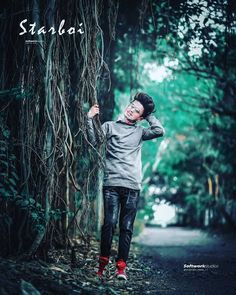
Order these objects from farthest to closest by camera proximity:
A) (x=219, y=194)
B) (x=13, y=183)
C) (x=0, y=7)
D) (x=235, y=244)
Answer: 1. (x=219, y=194)
2. (x=235, y=244)
3. (x=0, y=7)
4. (x=13, y=183)

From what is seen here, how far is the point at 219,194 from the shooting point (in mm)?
11406

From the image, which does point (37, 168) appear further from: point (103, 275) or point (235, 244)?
point (235, 244)

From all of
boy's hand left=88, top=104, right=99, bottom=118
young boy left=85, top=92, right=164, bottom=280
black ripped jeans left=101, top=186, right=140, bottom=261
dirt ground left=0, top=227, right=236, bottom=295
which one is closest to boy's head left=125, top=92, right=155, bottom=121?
young boy left=85, top=92, right=164, bottom=280

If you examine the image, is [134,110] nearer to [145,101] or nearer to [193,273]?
[145,101]

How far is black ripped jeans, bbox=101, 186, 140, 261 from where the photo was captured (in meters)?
3.76

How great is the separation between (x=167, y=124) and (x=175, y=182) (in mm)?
3528

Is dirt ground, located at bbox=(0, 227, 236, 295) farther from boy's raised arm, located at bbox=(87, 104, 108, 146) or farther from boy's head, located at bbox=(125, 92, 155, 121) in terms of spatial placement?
boy's head, located at bbox=(125, 92, 155, 121)

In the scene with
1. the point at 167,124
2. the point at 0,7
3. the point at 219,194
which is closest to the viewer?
the point at 0,7

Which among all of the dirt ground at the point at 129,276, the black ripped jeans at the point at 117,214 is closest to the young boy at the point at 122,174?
the black ripped jeans at the point at 117,214

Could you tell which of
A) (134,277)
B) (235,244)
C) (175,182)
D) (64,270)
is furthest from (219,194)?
(64,270)

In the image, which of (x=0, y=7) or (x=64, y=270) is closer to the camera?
(x=64, y=270)

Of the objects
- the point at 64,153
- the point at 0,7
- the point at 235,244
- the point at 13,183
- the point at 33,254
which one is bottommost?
the point at 235,244

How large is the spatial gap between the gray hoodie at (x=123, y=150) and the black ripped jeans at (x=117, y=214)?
0.09m

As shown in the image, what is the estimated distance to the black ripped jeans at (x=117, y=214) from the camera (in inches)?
148
